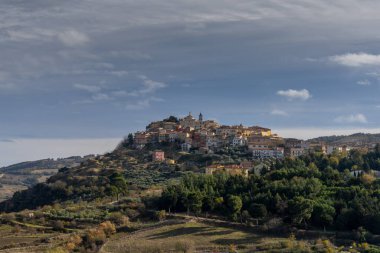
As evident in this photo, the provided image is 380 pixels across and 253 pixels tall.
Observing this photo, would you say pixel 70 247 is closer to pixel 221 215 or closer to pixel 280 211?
pixel 221 215

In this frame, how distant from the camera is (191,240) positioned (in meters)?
34.3

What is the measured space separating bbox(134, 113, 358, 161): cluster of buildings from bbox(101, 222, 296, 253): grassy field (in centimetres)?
4472

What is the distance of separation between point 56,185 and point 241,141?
116ft

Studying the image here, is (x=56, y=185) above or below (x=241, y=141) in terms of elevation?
below

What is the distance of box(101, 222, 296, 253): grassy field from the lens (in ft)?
108

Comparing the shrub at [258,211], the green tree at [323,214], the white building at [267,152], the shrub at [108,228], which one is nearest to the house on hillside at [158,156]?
the white building at [267,152]

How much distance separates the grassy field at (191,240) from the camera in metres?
32.9

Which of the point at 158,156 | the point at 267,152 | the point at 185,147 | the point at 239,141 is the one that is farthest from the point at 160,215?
the point at 239,141

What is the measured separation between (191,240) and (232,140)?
5602 centimetres

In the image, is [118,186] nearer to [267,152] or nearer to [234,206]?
[234,206]

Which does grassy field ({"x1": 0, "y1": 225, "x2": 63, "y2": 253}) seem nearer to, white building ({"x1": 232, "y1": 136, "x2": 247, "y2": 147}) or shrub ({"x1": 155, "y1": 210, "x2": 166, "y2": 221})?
shrub ({"x1": 155, "y1": 210, "x2": 166, "y2": 221})

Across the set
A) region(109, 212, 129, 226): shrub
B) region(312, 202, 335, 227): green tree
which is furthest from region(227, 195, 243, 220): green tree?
region(109, 212, 129, 226): shrub

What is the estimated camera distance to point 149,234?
120 feet

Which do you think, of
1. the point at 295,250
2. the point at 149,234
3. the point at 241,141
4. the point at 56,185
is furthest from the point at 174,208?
the point at 241,141
